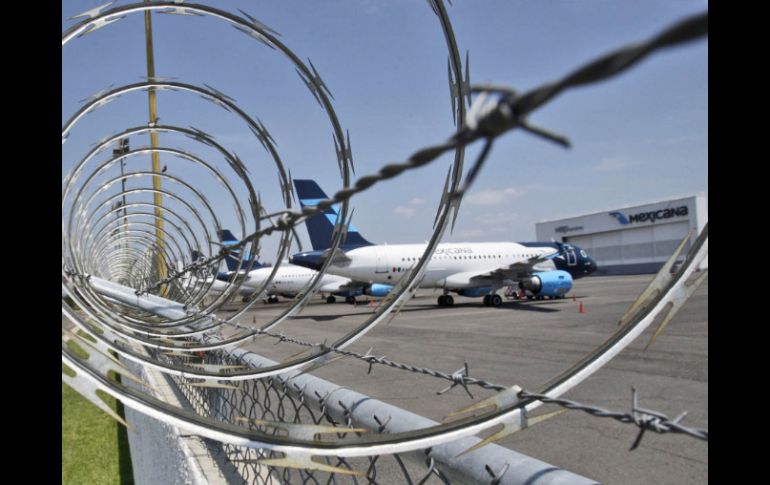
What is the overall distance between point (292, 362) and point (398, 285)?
1.19 feet

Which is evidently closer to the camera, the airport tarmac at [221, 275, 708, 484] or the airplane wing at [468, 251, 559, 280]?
the airport tarmac at [221, 275, 708, 484]

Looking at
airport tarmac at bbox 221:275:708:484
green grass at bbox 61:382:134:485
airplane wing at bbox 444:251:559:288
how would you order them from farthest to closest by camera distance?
airplane wing at bbox 444:251:559:288, green grass at bbox 61:382:134:485, airport tarmac at bbox 221:275:708:484

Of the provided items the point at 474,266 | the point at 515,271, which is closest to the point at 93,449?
the point at 515,271

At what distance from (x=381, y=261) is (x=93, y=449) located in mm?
17671

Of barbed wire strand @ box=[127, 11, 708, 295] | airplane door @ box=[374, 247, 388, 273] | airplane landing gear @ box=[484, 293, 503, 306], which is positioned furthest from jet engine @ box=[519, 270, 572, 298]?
barbed wire strand @ box=[127, 11, 708, 295]

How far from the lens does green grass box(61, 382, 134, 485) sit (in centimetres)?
588

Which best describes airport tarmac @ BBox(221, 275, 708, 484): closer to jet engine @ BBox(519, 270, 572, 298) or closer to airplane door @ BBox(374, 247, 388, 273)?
jet engine @ BBox(519, 270, 572, 298)

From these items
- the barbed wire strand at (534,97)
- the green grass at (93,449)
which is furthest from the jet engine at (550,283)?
the barbed wire strand at (534,97)

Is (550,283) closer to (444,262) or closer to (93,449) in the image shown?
(444,262)

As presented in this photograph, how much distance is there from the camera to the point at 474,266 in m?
25.8

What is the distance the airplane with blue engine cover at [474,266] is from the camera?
2361 centimetres
